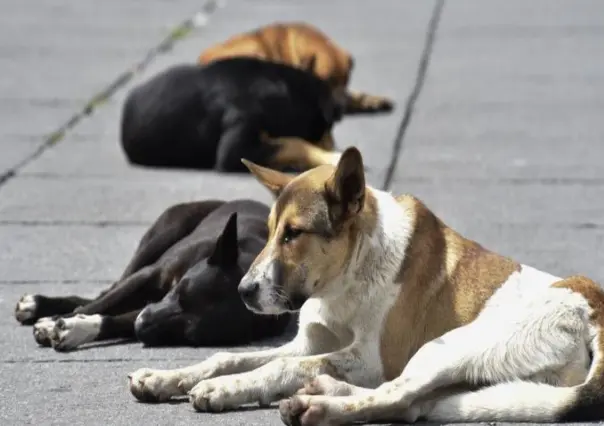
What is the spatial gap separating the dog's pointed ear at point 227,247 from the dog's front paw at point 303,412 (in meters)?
1.76

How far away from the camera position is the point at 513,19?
61.9ft

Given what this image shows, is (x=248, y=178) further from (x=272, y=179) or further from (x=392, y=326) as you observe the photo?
(x=392, y=326)

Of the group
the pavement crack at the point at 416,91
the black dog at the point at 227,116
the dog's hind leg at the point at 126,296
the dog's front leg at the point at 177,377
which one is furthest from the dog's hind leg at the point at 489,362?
the black dog at the point at 227,116

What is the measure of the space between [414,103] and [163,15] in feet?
22.2

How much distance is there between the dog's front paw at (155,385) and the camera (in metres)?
6.50

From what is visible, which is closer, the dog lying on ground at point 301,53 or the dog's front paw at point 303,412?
the dog's front paw at point 303,412

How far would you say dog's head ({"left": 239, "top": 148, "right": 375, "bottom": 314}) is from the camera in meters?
6.11

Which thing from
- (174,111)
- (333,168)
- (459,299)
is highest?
(333,168)

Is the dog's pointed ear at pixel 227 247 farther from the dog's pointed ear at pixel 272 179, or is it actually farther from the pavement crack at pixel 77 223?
the pavement crack at pixel 77 223

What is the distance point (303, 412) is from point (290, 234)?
82cm

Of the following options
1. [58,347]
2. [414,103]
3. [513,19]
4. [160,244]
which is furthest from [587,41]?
[58,347]

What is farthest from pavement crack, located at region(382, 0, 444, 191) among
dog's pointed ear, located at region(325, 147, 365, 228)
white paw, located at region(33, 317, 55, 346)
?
dog's pointed ear, located at region(325, 147, 365, 228)

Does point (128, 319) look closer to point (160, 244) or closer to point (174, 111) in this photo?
point (160, 244)

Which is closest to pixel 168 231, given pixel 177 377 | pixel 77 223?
pixel 77 223
